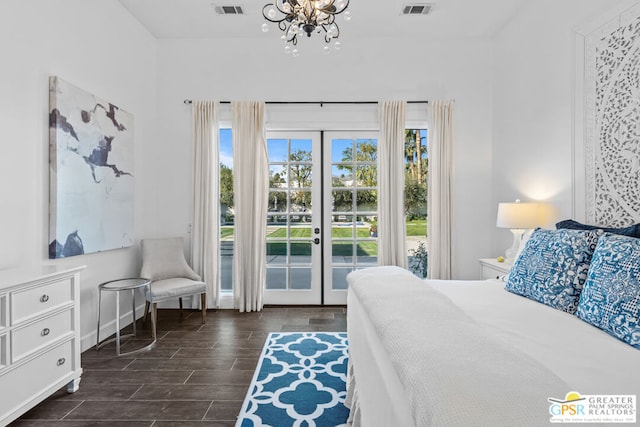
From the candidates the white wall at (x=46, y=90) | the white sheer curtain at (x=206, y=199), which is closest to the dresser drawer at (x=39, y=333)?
the white wall at (x=46, y=90)

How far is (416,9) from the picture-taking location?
3527 millimetres

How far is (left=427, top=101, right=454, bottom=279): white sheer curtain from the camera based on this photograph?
13.2 feet

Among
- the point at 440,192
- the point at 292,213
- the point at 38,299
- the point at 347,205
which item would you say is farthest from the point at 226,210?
the point at 440,192

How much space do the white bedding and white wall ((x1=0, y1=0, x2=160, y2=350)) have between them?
2.38 metres

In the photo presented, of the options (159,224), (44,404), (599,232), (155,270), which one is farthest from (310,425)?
(159,224)

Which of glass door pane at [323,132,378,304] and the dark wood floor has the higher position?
glass door pane at [323,132,378,304]

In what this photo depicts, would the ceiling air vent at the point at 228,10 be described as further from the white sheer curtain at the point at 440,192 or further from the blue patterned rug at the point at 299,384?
the blue patterned rug at the point at 299,384

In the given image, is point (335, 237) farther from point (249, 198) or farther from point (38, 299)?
point (38, 299)

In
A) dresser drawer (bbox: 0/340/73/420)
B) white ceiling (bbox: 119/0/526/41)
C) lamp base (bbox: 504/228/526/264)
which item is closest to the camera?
dresser drawer (bbox: 0/340/73/420)

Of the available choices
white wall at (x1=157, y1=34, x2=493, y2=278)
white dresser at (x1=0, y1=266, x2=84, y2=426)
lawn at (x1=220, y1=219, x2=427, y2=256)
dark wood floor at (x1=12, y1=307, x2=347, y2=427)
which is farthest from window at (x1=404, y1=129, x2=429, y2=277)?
white dresser at (x1=0, y1=266, x2=84, y2=426)

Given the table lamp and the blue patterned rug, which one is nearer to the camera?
the blue patterned rug

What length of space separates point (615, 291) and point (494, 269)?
1696 millimetres

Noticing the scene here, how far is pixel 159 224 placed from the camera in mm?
4102

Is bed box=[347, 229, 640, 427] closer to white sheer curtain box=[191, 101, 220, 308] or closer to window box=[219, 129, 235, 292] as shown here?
white sheer curtain box=[191, 101, 220, 308]
